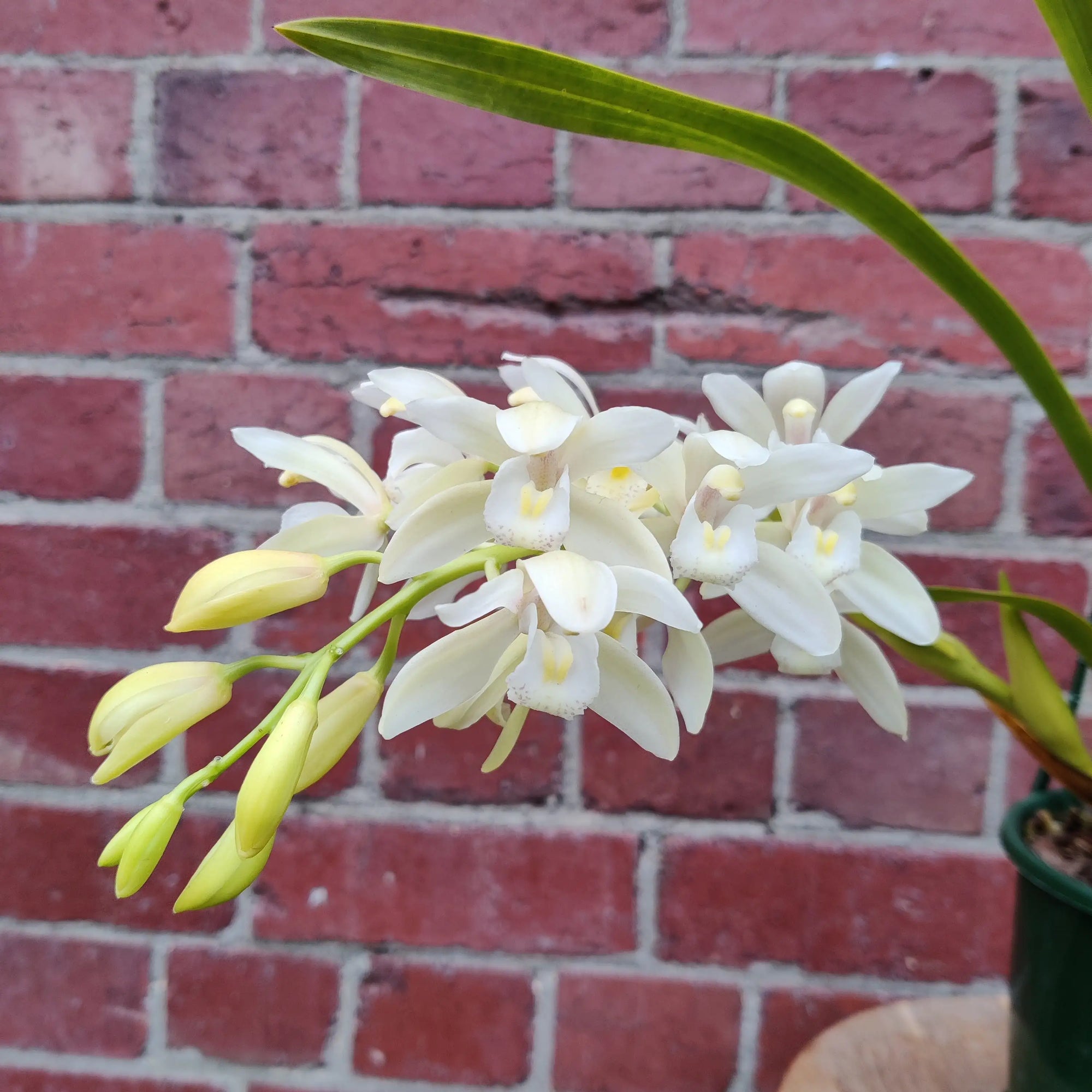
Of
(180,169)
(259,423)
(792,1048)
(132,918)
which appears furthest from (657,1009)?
(180,169)

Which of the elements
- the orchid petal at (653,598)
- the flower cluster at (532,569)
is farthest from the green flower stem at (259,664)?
the orchid petal at (653,598)

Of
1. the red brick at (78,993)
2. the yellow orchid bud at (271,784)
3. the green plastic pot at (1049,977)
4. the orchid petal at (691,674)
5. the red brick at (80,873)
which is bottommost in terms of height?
the red brick at (78,993)

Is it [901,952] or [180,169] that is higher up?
[180,169]

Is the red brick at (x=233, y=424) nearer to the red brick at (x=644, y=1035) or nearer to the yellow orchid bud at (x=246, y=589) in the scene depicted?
the yellow orchid bud at (x=246, y=589)

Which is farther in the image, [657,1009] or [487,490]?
[657,1009]

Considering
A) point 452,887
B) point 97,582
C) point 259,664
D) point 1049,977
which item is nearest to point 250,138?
point 97,582

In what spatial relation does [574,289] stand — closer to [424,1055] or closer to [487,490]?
[487,490]

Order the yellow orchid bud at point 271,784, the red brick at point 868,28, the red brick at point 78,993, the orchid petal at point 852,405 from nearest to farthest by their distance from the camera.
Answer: the yellow orchid bud at point 271,784 → the orchid petal at point 852,405 → the red brick at point 868,28 → the red brick at point 78,993
